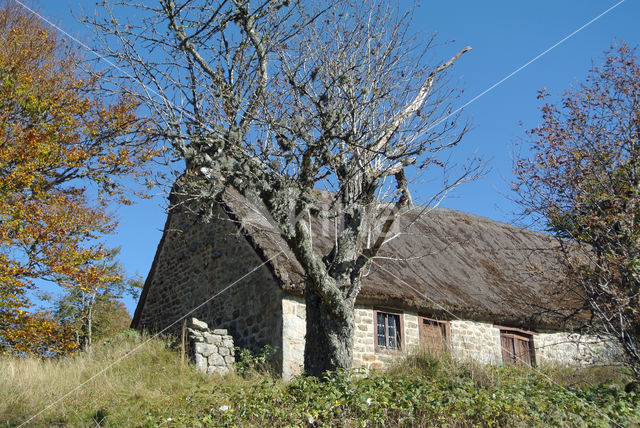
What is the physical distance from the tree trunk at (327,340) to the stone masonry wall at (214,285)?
291cm

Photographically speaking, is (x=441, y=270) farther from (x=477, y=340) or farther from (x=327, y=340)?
(x=327, y=340)

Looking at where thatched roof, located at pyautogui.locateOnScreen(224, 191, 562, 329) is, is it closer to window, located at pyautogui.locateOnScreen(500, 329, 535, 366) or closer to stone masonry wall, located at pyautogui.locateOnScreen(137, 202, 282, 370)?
window, located at pyautogui.locateOnScreen(500, 329, 535, 366)

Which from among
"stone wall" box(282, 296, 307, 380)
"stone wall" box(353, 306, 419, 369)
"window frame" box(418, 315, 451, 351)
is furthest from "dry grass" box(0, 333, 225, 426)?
"window frame" box(418, 315, 451, 351)

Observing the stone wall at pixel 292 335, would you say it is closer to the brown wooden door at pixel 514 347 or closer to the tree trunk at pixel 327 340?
the tree trunk at pixel 327 340

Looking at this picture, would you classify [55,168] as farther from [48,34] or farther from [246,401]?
[246,401]

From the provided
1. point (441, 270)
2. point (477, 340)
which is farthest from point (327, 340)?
point (441, 270)

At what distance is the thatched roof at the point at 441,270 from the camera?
11.9m

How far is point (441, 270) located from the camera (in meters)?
15.5

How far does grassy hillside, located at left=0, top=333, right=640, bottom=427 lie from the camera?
7.07m

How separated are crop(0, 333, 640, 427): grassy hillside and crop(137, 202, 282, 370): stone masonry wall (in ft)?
6.40

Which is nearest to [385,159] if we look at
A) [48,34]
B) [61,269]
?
[61,269]

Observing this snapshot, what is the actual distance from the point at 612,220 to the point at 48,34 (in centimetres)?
1645

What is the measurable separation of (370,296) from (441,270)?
13.1ft

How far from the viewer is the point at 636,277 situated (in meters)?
8.75
